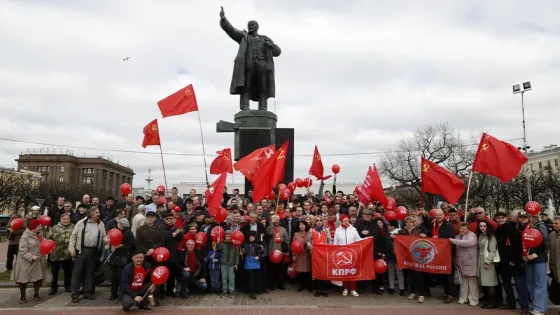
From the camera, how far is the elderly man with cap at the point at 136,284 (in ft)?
24.5

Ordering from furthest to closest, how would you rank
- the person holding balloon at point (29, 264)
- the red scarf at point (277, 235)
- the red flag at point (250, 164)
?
the red flag at point (250, 164) → the red scarf at point (277, 235) → the person holding balloon at point (29, 264)

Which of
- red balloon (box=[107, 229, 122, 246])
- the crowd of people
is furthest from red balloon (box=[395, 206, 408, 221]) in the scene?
red balloon (box=[107, 229, 122, 246])

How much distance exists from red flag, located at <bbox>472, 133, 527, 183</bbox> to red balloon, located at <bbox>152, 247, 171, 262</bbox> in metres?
7.11

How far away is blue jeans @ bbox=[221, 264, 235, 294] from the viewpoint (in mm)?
8891

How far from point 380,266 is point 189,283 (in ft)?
14.0

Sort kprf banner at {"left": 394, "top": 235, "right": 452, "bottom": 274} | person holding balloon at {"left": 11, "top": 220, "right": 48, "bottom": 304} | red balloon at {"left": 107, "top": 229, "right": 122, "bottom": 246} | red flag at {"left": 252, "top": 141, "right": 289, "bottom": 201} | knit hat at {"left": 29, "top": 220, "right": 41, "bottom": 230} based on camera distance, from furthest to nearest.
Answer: red flag at {"left": 252, "top": 141, "right": 289, "bottom": 201}
knit hat at {"left": 29, "top": 220, "right": 41, "bottom": 230}
kprf banner at {"left": 394, "top": 235, "right": 452, "bottom": 274}
person holding balloon at {"left": 11, "top": 220, "right": 48, "bottom": 304}
red balloon at {"left": 107, "top": 229, "right": 122, "bottom": 246}

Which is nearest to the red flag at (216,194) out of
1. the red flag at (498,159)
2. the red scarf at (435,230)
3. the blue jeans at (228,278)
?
the blue jeans at (228,278)

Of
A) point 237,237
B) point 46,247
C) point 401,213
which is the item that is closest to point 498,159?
point 401,213

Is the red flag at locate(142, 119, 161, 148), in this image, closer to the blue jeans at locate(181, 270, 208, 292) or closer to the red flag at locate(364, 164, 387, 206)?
the blue jeans at locate(181, 270, 208, 292)

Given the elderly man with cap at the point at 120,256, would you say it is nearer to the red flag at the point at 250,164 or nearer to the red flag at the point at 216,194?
the red flag at the point at 216,194

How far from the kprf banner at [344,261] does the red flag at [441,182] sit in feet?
7.14

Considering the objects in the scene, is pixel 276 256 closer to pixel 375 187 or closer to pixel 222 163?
pixel 375 187

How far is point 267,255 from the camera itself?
30.1 ft

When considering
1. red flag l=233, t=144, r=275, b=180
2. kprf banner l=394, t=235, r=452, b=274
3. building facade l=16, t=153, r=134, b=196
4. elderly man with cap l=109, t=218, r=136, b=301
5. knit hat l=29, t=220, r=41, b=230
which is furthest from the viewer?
building facade l=16, t=153, r=134, b=196
